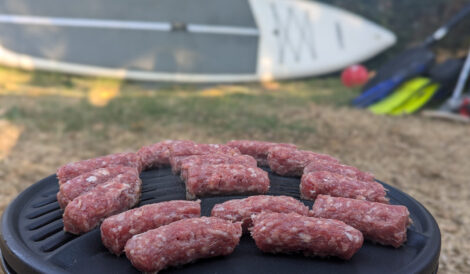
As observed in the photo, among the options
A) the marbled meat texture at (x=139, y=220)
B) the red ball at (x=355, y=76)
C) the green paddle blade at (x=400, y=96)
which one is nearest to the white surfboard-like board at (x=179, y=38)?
the red ball at (x=355, y=76)

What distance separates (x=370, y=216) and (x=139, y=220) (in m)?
0.93

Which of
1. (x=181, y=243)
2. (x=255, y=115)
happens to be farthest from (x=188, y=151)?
(x=255, y=115)

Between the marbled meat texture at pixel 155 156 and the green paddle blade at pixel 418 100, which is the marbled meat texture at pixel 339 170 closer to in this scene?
the marbled meat texture at pixel 155 156

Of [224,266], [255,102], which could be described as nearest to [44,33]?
[255,102]

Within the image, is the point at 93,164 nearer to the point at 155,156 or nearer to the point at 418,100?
the point at 155,156

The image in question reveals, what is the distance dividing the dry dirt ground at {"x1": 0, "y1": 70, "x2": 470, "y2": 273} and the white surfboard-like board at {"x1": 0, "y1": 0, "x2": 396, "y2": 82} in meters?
1.55

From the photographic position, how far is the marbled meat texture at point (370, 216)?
160 cm

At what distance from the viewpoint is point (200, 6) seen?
27.3ft

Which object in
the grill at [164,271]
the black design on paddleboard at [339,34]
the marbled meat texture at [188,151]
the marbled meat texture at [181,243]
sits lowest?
the grill at [164,271]

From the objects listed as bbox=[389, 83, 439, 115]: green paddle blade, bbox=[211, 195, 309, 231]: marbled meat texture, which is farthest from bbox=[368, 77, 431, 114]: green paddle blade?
bbox=[211, 195, 309, 231]: marbled meat texture

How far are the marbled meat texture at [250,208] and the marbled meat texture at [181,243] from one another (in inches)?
3.8

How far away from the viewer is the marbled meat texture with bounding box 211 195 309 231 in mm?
1634

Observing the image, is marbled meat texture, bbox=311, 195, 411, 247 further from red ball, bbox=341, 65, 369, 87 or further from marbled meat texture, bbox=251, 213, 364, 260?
red ball, bbox=341, 65, 369, 87

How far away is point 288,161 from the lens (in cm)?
211
